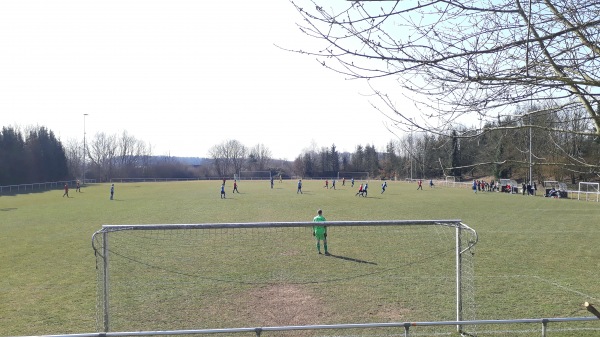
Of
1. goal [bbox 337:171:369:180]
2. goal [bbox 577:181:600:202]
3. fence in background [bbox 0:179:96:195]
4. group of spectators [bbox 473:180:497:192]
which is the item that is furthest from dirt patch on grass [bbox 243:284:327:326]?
goal [bbox 337:171:369:180]

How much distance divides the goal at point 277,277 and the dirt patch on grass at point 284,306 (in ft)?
0.07

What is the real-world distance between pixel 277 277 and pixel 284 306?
94.1 inches

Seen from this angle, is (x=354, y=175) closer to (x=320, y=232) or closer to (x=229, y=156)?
(x=229, y=156)

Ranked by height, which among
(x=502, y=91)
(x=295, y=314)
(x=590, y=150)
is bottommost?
(x=295, y=314)

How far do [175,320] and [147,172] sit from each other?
103 meters

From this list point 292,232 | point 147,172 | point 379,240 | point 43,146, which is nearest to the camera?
point 379,240

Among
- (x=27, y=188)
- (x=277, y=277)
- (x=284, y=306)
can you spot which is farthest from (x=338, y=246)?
(x=27, y=188)

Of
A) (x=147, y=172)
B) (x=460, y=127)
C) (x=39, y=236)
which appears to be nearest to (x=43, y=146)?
(x=147, y=172)

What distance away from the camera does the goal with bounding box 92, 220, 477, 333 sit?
827 cm

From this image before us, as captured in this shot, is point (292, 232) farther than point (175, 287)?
Yes

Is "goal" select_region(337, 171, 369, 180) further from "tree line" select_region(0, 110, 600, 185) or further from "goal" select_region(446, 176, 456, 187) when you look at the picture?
"goal" select_region(446, 176, 456, 187)

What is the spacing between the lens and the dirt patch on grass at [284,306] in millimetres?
8555

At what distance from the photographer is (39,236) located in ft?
61.2

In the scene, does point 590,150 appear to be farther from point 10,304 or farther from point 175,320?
point 10,304
